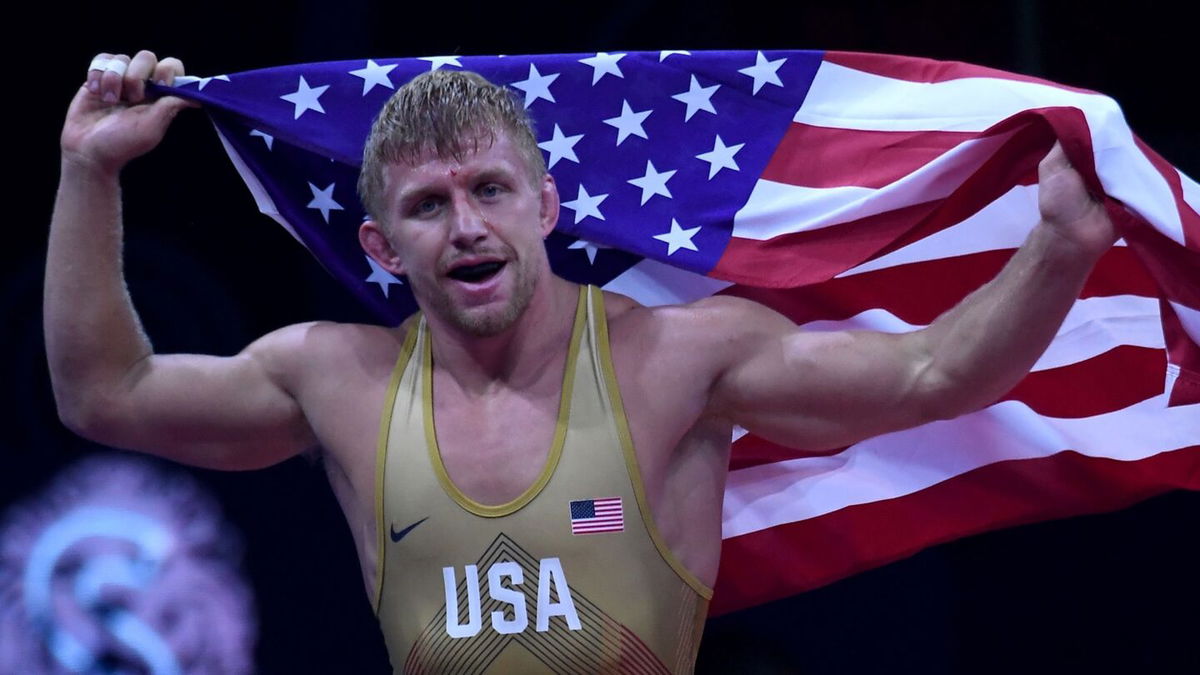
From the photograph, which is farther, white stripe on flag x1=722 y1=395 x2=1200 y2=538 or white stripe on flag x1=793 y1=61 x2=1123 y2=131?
white stripe on flag x1=722 y1=395 x2=1200 y2=538

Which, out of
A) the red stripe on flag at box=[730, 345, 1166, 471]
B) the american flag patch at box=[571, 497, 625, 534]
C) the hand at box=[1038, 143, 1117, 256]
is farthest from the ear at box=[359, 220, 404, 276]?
the hand at box=[1038, 143, 1117, 256]

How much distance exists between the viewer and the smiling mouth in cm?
224

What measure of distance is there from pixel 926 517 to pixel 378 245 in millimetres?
1048

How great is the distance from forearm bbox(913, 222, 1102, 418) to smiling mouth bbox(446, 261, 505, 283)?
63 cm

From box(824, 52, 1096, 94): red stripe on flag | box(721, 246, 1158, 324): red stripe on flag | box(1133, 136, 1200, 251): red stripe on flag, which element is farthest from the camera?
box(721, 246, 1158, 324): red stripe on flag

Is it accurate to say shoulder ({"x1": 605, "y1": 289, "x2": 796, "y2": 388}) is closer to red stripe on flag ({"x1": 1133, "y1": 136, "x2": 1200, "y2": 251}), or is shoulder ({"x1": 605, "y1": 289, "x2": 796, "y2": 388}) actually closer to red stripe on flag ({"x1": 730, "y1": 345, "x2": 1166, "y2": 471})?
red stripe on flag ({"x1": 730, "y1": 345, "x2": 1166, "y2": 471})

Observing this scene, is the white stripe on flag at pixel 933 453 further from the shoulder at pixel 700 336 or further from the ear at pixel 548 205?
the ear at pixel 548 205

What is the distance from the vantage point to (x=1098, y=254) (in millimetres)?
2039

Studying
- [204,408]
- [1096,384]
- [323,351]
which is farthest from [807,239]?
[204,408]

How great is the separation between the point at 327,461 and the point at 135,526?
0.87 metres

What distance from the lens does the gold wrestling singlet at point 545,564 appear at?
85.9 inches

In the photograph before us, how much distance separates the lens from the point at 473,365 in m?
2.34

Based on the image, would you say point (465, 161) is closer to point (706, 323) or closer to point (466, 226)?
point (466, 226)

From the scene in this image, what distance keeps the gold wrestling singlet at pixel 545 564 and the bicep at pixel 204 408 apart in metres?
0.24
